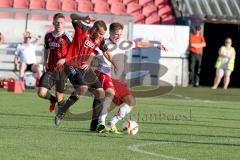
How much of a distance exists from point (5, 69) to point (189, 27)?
7.24m

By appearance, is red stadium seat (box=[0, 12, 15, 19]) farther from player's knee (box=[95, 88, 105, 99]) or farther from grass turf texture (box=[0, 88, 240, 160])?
player's knee (box=[95, 88, 105, 99])

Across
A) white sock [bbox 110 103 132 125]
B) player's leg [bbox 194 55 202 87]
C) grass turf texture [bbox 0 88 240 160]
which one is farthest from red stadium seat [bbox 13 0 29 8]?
white sock [bbox 110 103 132 125]

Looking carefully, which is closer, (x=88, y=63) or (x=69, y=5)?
(x=88, y=63)

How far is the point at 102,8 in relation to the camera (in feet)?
107

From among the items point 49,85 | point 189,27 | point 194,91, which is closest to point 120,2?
point 189,27

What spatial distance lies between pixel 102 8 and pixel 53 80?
17.2m

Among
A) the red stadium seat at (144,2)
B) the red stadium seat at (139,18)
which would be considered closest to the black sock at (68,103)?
the red stadium seat at (139,18)

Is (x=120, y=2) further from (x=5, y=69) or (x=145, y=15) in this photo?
(x=5, y=69)

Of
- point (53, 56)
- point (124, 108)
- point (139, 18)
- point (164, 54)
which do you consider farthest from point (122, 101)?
point (139, 18)

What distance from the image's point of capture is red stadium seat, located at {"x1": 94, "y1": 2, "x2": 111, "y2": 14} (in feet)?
107

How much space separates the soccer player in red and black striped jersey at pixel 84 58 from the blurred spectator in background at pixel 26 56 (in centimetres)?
1301

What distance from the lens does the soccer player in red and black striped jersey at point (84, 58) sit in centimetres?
1380

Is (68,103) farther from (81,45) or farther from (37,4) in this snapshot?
(37,4)

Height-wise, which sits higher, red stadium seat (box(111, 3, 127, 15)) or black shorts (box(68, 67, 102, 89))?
red stadium seat (box(111, 3, 127, 15))
